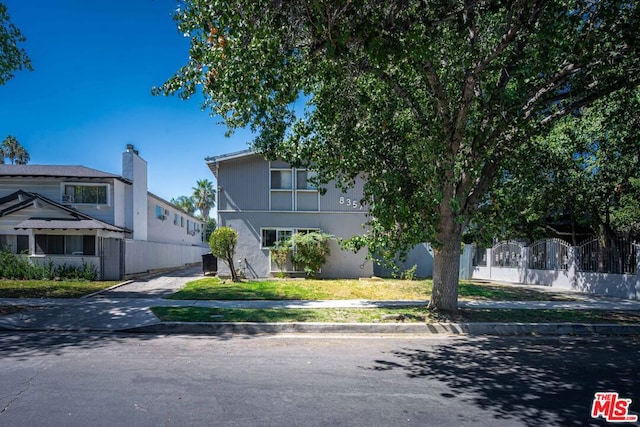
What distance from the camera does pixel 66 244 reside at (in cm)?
1969

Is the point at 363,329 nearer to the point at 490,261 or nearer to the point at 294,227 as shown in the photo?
the point at 294,227

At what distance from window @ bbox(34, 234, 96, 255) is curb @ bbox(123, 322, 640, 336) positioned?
12.8 meters

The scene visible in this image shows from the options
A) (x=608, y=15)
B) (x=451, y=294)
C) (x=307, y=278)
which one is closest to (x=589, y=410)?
(x=451, y=294)

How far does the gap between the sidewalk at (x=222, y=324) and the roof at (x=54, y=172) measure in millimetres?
10015

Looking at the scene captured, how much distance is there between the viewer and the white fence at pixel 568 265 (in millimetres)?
13820

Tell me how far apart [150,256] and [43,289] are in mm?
9088

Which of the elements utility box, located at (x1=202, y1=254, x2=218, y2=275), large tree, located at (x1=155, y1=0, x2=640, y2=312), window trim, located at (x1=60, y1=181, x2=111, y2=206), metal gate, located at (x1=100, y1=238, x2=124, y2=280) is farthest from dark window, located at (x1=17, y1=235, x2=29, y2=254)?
large tree, located at (x1=155, y1=0, x2=640, y2=312)

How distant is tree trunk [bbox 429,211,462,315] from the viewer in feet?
31.1

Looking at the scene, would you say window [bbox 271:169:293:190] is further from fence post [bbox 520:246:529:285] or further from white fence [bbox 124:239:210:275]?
fence post [bbox 520:246:529:285]

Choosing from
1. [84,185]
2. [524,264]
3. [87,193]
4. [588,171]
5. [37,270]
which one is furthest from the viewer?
[87,193]

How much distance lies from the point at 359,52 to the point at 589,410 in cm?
668

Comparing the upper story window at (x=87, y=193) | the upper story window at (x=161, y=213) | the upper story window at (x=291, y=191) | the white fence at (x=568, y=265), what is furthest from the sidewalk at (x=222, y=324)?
the upper story window at (x=161, y=213)

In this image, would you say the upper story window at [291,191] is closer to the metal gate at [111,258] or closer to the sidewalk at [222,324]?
the metal gate at [111,258]

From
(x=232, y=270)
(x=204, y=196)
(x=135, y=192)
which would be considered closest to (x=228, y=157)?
(x=232, y=270)
